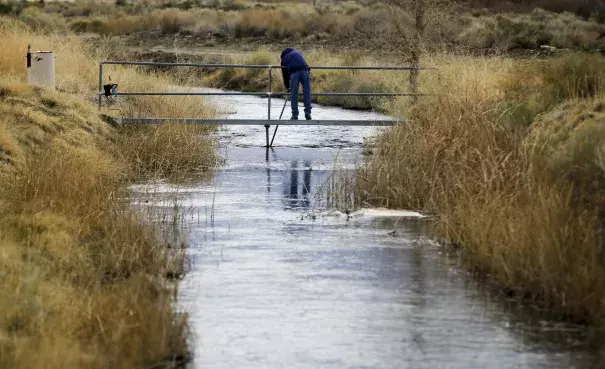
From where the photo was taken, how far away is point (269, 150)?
23.7 m

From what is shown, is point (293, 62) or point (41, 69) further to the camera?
point (41, 69)

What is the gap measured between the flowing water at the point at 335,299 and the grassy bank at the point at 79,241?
47cm

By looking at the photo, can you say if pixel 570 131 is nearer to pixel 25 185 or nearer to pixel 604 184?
pixel 604 184

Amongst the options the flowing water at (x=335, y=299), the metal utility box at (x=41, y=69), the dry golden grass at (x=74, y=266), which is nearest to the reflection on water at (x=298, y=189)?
the flowing water at (x=335, y=299)

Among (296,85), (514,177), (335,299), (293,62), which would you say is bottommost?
(335,299)

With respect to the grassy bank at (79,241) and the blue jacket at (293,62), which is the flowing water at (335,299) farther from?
the blue jacket at (293,62)

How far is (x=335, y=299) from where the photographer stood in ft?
38.4

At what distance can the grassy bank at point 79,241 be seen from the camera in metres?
9.69

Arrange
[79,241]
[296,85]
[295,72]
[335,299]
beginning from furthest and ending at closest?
1. [296,85]
2. [295,72]
3. [79,241]
4. [335,299]

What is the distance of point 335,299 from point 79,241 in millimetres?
2907

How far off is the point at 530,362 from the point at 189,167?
11185mm

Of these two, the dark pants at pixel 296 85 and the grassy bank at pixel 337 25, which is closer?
the dark pants at pixel 296 85

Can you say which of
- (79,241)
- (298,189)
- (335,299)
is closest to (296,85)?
(298,189)

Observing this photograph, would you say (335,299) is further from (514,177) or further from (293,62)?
(293,62)
